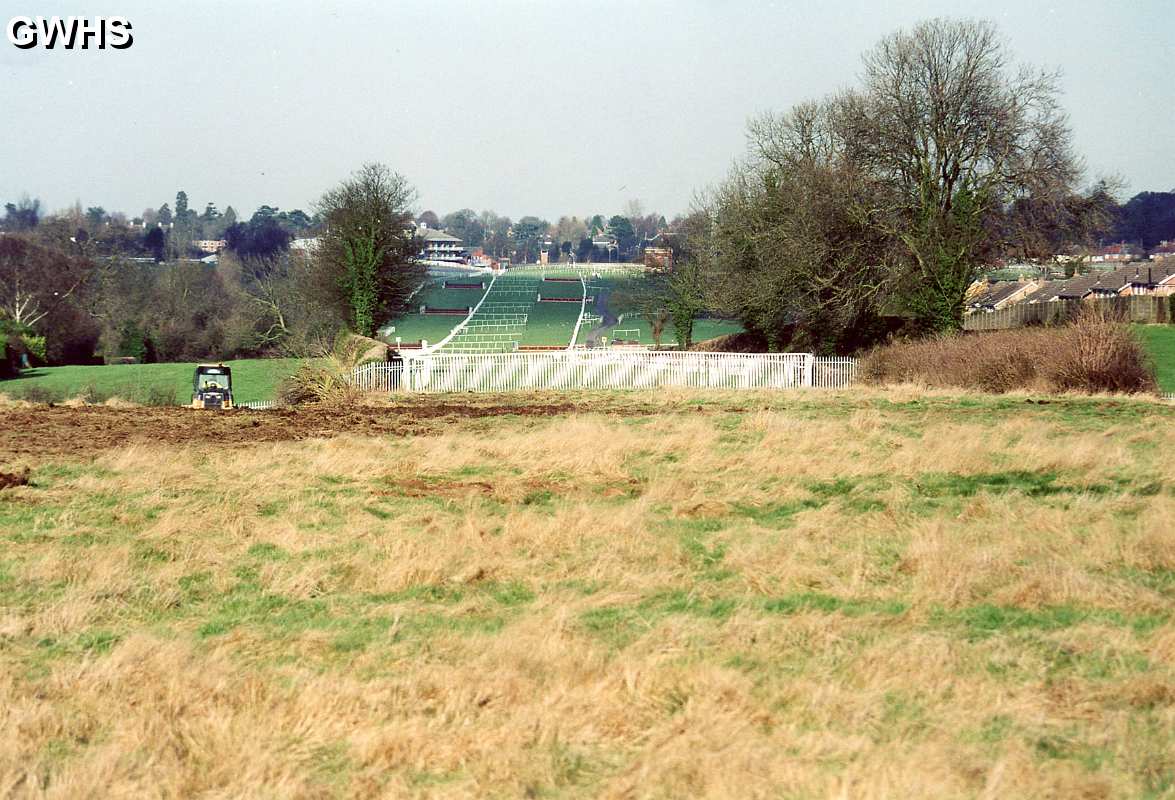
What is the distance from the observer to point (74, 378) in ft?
136

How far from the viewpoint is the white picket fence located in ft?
110

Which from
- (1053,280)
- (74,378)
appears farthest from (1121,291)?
(74,378)

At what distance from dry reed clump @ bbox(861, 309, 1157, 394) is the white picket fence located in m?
5.50

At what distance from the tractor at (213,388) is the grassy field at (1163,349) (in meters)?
26.0

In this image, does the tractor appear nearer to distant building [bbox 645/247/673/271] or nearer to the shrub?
the shrub

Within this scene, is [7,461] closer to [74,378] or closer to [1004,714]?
[1004,714]

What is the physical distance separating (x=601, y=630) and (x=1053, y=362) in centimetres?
2254

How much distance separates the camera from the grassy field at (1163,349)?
1405 inches

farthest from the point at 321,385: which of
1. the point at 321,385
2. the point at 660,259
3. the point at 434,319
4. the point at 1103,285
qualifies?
the point at 1103,285

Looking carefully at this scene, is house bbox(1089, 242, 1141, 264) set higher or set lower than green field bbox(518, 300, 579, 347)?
higher

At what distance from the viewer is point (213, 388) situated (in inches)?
1084

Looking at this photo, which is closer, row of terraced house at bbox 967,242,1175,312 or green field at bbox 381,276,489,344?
green field at bbox 381,276,489,344

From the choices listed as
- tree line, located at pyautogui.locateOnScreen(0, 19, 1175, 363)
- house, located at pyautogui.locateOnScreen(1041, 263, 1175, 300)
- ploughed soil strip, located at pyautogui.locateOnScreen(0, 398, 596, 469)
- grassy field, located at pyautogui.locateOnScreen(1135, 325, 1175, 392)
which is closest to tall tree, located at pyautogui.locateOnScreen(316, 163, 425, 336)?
tree line, located at pyautogui.locateOnScreen(0, 19, 1175, 363)

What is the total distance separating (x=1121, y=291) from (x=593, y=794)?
85308 millimetres
